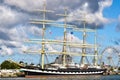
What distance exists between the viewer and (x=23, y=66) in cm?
19850

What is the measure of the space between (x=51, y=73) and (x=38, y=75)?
8865 millimetres

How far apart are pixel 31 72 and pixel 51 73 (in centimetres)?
1213

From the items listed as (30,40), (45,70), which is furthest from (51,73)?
(30,40)

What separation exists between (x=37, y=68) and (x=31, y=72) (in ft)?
15.0

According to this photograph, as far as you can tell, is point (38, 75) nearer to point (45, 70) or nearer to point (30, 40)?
point (45, 70)

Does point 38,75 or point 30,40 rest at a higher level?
point 30,40

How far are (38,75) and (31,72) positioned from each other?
3894 millimetres

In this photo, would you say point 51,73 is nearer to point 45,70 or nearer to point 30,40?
point 45,70

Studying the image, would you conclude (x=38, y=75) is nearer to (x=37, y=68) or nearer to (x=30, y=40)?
(x=37, y=68)

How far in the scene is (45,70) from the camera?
19775cm

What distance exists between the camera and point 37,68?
7682 inches

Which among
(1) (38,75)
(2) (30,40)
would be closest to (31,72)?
(1) (38,75)

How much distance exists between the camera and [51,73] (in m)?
199

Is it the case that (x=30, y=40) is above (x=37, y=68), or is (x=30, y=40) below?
above
